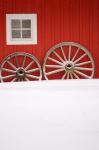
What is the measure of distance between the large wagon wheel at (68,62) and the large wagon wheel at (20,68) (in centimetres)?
20

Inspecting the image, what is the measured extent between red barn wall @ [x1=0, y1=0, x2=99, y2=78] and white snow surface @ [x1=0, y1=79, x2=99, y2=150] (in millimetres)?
4067

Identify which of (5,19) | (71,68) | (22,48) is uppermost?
(5,19)

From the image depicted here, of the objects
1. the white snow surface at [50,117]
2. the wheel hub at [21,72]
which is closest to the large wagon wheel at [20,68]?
the wheel hub at [21,72]

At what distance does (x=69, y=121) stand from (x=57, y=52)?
14.5ft

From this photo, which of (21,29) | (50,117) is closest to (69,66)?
(21,29)

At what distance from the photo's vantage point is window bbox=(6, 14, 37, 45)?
16.1ft

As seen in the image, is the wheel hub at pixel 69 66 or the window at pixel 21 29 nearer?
the wheel hub at pixel 69 66

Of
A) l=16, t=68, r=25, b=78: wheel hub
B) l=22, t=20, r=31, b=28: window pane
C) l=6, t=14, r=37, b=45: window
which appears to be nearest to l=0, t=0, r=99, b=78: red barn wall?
l=6, t=14, r=37, b=45: window

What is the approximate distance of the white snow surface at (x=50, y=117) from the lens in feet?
1.78

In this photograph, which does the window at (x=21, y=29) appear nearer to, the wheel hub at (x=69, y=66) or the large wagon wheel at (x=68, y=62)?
the large wagon wheel at (x=68, y=62)

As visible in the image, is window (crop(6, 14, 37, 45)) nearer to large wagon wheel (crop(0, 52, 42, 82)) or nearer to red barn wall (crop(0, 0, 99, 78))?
red barn wall (crop(0, 0, 99, 78))

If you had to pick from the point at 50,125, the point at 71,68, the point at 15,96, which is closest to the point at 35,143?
the point at 50,125

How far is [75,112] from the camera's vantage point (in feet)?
2.32

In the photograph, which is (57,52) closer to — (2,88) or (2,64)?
(2,64)
